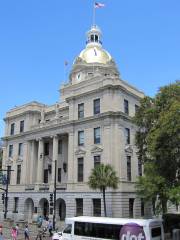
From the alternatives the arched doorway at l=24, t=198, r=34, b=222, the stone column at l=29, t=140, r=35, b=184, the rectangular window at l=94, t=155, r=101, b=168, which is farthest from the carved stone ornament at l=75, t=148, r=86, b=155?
the arched doorway at l=24, t=198, r=34, b=222

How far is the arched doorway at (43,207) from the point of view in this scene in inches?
2095

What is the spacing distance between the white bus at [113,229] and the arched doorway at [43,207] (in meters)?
24.5

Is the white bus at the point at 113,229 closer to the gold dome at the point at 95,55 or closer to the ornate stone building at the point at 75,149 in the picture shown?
the ornate stone building at the point at 75,149

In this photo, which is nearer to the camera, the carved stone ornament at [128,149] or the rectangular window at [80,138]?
the carved stone ornament at [128,149]

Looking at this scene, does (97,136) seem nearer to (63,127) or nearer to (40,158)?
(63,127)

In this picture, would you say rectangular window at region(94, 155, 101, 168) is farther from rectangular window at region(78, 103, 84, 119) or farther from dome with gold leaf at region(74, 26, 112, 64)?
dome with gold leaf at region(74, 26, 112, 64)

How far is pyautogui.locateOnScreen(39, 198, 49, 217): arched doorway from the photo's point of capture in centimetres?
5322

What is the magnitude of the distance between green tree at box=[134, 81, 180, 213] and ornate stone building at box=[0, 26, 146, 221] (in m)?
11.7

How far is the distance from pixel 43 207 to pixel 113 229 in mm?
29943

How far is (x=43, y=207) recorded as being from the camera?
5403cm

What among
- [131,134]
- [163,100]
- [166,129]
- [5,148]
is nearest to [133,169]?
[131,134]

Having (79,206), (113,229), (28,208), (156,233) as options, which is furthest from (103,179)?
(28,208)

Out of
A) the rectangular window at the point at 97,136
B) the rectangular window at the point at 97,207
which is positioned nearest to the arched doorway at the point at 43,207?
the rectangular window at the point at 97,207

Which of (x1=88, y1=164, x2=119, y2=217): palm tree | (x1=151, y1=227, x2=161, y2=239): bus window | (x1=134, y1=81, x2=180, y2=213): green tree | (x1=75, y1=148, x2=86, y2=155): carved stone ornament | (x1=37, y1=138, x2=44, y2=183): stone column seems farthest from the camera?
(x1=37, y1=138, x2=44, y2=183): stone column
